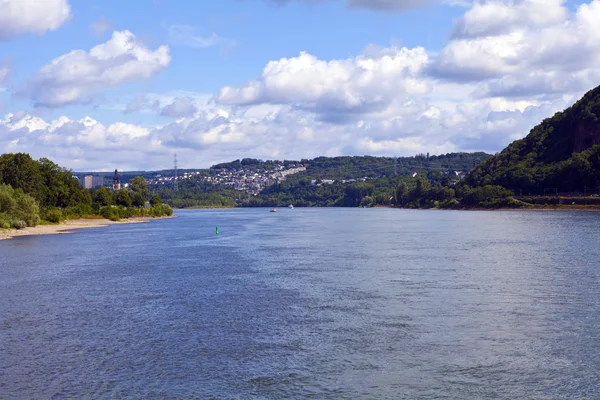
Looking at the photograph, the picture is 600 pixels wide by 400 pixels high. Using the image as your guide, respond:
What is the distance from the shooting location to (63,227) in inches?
5059

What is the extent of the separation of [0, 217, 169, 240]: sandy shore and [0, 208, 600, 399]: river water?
160 ft

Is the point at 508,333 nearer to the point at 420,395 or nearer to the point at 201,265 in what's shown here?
the point at 420,395

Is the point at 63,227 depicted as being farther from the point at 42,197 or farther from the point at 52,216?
the point at 42,197

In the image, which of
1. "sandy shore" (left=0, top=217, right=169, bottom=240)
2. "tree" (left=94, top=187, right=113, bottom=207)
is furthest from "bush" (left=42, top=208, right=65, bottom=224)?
"tree" (left=94, top=187, right=113, bottom=207)

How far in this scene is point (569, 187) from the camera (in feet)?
642

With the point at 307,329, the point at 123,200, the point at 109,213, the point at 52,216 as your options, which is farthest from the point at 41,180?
the point at 307,329

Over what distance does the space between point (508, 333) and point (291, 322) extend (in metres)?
9.91

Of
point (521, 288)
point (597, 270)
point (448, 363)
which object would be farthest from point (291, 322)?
point (597, 270)

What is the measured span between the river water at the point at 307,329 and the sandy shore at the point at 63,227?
48.7 m

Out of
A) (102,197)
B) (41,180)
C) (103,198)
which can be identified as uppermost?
(41,180)

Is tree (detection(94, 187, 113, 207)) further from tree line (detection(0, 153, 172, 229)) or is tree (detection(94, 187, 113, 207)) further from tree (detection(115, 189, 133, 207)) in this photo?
tree (detection(115, 189, 133, 207))

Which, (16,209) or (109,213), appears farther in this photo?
(109,213)

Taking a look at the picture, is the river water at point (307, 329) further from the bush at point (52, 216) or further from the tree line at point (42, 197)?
the bush at point (52, 216)

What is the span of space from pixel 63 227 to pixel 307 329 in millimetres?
108513
